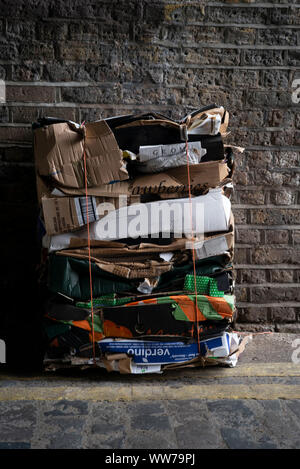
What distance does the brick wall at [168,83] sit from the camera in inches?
118

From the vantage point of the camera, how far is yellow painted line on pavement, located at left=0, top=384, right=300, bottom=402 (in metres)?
2.24

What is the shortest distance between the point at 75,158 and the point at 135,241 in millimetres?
591

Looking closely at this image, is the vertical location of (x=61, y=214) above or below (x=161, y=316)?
above

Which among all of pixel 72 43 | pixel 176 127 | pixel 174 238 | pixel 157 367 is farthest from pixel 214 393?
pixel 72 43

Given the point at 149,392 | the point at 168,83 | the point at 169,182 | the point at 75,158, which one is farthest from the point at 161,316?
the point at 168,83

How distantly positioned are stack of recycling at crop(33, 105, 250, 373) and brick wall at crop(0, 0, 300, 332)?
65 centimetres

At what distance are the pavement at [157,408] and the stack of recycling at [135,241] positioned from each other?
0.13 metres

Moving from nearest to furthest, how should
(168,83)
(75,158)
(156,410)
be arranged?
(156,410)
(75,158)
(168,83)

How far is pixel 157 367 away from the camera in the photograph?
2457 mm

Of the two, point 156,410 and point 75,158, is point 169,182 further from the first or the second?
point 156,410

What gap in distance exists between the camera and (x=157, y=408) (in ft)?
6.95

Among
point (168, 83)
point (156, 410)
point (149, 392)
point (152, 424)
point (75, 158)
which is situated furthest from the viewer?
point (168, 83)

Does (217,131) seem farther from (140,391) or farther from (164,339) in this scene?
(140,391)

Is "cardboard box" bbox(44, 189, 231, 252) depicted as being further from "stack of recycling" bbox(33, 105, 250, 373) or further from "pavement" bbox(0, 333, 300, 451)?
"pavement" bbox(0, 333, 300, 451)
